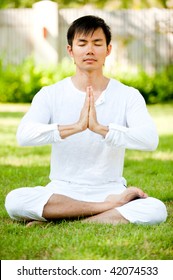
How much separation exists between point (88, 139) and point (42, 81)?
10194 mm

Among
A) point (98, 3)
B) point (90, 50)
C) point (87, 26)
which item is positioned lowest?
point (98, 3)

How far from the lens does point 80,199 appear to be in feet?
14.7

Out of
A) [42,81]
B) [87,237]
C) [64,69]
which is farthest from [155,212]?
[64,69]

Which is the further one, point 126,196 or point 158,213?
point 126,196

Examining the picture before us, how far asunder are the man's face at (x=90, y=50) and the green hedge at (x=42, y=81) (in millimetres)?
10039

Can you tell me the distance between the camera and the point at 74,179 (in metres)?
4.55

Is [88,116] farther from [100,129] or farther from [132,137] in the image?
[132,137]

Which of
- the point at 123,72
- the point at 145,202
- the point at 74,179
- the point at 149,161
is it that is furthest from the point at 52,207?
Result: the point at 123,72

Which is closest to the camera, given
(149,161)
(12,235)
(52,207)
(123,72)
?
(12,235)

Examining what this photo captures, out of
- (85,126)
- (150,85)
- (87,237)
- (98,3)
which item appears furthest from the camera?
(98,3)

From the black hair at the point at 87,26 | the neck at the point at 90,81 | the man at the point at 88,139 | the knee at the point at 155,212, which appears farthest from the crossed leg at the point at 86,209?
the black hair at the point at 87,26
